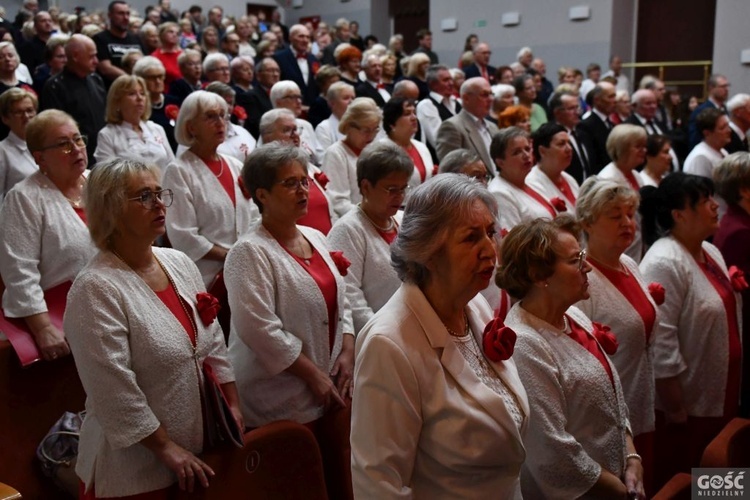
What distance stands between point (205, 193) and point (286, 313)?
4.07 ft

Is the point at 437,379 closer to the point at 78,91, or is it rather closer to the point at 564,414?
the point at 564,414

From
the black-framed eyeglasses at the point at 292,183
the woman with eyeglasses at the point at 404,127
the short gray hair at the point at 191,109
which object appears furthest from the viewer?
the woman with eyeglasses at the point at 404,127

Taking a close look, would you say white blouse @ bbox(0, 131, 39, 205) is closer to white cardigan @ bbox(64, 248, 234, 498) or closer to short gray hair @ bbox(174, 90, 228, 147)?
short gray hair @ bbox(174, 90, 228, 147)

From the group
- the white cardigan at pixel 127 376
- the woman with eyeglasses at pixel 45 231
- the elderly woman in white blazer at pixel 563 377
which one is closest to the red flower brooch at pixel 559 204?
the elderly woman in white blazer at pixel 563 377

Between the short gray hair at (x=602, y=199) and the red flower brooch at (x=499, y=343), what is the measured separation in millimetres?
1310

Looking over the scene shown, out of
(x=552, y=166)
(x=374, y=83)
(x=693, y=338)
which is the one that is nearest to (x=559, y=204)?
(x=552, y=166)

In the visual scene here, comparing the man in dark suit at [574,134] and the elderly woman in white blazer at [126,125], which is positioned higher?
the elderly woman in white blazer at [126,125]

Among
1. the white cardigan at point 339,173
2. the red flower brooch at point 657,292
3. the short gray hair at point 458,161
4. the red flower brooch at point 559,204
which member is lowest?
the red flower brooch at point 657,292

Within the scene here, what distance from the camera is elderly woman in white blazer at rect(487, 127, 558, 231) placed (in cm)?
412

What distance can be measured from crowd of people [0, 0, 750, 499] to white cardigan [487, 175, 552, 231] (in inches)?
0.4

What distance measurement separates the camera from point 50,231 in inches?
117

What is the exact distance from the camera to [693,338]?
3.21 meters

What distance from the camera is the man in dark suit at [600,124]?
6379 mm

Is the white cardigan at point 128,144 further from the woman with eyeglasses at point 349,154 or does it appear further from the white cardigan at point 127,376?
the white cardigan at point 127,376
